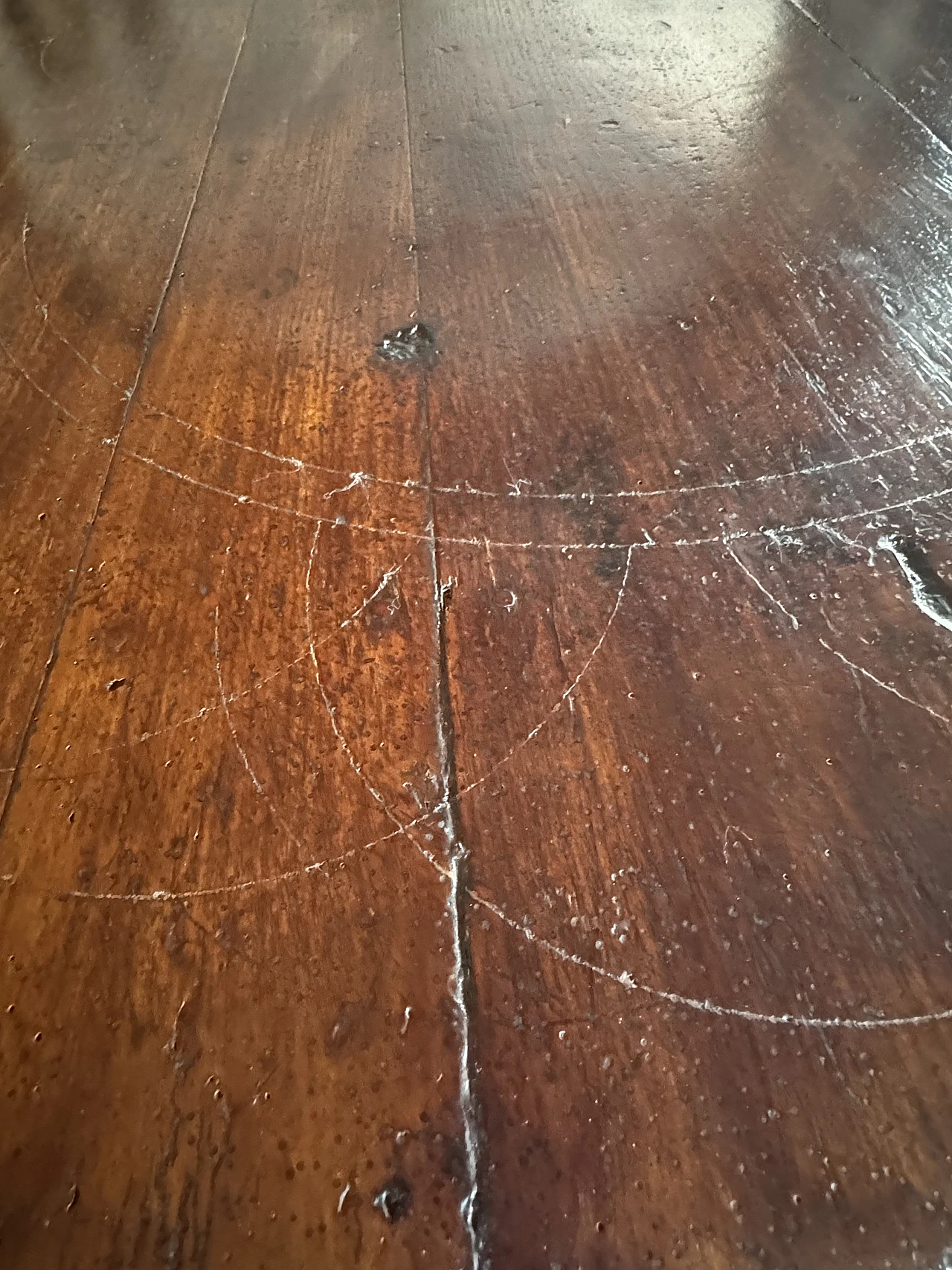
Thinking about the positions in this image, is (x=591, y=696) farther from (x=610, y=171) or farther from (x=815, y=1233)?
(x=610, y=171)

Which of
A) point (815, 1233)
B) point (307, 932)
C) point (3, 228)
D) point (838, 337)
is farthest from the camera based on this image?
point (3, 228)

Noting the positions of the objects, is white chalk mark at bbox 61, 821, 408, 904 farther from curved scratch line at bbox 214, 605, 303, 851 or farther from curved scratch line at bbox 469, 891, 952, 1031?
curved scratch line at bbox 469, 891, 952, 1031

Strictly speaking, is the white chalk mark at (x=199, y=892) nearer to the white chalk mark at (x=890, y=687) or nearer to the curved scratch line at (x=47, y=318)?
the white chalk mark at (x=890, y=687)

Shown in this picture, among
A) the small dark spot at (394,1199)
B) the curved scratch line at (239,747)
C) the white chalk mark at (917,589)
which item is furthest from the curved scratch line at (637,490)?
the small dark spot at (394,1199)

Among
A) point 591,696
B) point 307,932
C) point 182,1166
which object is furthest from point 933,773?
point 182,1166

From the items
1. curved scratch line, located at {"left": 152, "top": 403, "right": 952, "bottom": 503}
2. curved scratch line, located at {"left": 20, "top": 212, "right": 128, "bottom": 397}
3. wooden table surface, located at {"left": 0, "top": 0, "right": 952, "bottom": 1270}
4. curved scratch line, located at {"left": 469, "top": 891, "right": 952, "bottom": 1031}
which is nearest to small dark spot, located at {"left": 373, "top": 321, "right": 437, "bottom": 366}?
wooden table surface, located at {"left": 0, "top": 0, "right": 952, "bottom": 1270}

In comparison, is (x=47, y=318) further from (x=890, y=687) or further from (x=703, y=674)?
(x=890, y=687)
